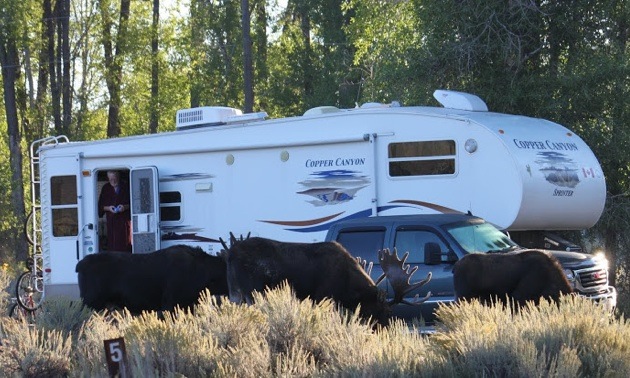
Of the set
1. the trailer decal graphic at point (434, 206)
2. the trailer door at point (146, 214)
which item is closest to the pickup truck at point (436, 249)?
the trailer decal graphic at point (434, 206)

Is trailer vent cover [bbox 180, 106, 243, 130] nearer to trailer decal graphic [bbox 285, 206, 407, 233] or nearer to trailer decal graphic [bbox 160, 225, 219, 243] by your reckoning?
trailer decal graphic [bbox 160, 225, 219, 243]

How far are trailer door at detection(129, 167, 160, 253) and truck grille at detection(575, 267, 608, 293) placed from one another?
23.0 feet

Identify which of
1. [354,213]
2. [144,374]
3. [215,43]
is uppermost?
[215,43]

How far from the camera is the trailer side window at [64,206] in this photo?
1892 centimetres

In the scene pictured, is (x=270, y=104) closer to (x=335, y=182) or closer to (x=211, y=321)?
(x=335, y=182)

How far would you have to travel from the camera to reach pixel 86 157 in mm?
18891

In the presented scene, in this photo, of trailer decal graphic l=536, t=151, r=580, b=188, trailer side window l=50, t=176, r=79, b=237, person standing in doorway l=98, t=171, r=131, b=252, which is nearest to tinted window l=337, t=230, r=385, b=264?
trailer decal graphic l=536, t=151, r=580, b=188

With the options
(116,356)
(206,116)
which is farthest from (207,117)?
(116,356)

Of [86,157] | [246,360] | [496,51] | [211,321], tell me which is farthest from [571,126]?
[246,360]

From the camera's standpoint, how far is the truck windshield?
1351 centimetres

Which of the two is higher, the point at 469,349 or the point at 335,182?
the point at 335,182

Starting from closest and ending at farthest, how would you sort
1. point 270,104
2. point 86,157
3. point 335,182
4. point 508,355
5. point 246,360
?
point 508,355 < point 246,360 < point 335,182 < point 86,157 < point 270,104

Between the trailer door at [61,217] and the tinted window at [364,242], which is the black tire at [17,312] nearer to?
the trailer door at [61,217]

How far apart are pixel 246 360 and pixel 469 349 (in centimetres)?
167
